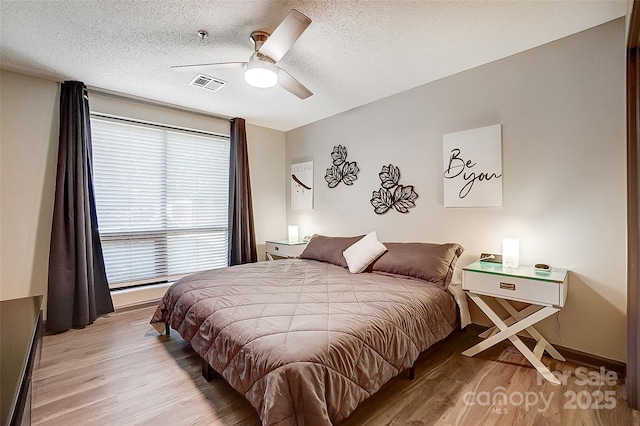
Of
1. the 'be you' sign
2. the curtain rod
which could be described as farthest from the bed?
the curtain rod

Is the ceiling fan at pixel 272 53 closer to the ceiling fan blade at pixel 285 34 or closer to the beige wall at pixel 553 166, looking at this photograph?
the ceiling fan blade at pixel 285 34

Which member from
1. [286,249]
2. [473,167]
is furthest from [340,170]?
[473,167]

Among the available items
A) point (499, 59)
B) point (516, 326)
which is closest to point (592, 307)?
point (516, 326)

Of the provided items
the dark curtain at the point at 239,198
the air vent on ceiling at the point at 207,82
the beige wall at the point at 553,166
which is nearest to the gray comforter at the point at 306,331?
the beige wall at the point at 553,166

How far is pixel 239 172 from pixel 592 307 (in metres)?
4.05

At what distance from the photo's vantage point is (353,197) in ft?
12.9

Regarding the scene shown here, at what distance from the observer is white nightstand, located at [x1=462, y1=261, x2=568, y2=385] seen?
2.02 metres

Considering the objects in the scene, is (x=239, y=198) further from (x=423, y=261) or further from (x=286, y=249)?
(x=423, y=261)

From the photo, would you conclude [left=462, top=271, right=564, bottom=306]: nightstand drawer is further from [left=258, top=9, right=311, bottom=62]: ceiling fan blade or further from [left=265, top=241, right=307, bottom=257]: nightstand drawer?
[left=265, top=241, right=307, bottom=257]: nightstand drawer

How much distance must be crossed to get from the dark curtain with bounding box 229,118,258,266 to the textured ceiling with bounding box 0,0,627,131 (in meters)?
1.13

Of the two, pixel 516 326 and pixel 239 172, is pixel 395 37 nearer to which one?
pixel 516 326

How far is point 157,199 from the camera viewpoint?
377cm

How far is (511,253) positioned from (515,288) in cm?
36

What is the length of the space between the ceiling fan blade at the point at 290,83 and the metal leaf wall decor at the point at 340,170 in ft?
4.74
